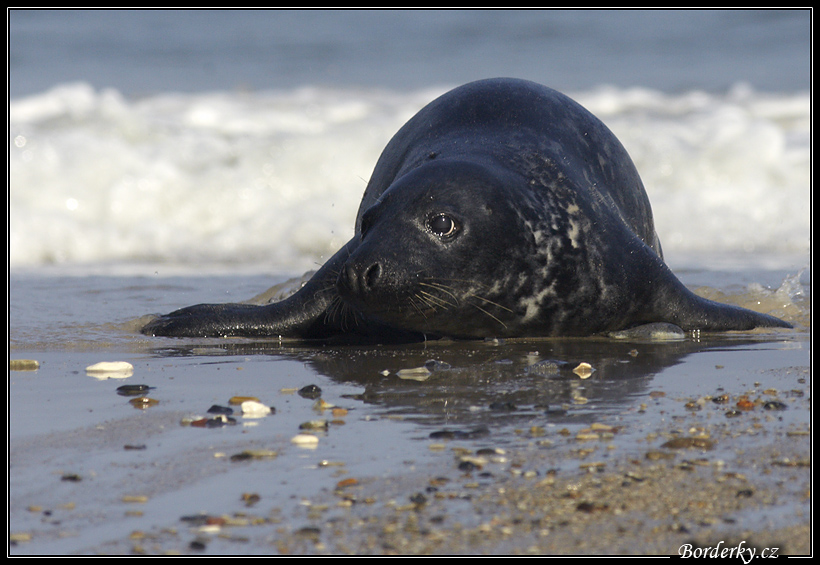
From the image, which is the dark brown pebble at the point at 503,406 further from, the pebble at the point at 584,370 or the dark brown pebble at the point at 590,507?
the dark brown pebble at the point at 590,507

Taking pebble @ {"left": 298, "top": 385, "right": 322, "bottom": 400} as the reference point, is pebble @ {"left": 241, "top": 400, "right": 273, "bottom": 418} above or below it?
below

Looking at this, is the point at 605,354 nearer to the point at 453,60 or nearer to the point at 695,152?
the point at 695,152

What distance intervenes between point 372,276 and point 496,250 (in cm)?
65

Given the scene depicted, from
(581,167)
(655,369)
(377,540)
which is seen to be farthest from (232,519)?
(581,167)

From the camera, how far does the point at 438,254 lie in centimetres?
456

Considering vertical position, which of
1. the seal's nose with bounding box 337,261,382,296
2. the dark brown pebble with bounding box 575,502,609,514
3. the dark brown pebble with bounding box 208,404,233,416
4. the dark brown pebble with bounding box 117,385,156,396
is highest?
the seal's nose with bounding box 337,261,382,296

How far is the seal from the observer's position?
180 inches

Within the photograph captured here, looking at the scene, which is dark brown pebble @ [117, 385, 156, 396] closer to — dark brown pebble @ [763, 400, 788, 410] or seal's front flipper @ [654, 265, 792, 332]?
dark brown pebble @ [763, 400, 788, 410]

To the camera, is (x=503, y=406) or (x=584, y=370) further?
(x=584, y=370)

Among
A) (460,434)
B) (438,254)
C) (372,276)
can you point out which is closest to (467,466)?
(460,434)

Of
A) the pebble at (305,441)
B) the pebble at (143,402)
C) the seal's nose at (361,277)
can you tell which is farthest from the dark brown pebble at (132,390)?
the pebble at (305,441)

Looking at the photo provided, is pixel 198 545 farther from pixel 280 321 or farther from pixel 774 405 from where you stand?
pixel 280 321

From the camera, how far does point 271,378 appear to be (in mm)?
4184

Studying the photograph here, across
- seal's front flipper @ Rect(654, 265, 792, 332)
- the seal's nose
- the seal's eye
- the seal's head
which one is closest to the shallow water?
seal's front flipper @ Rect(654, 265, 792, 332)
